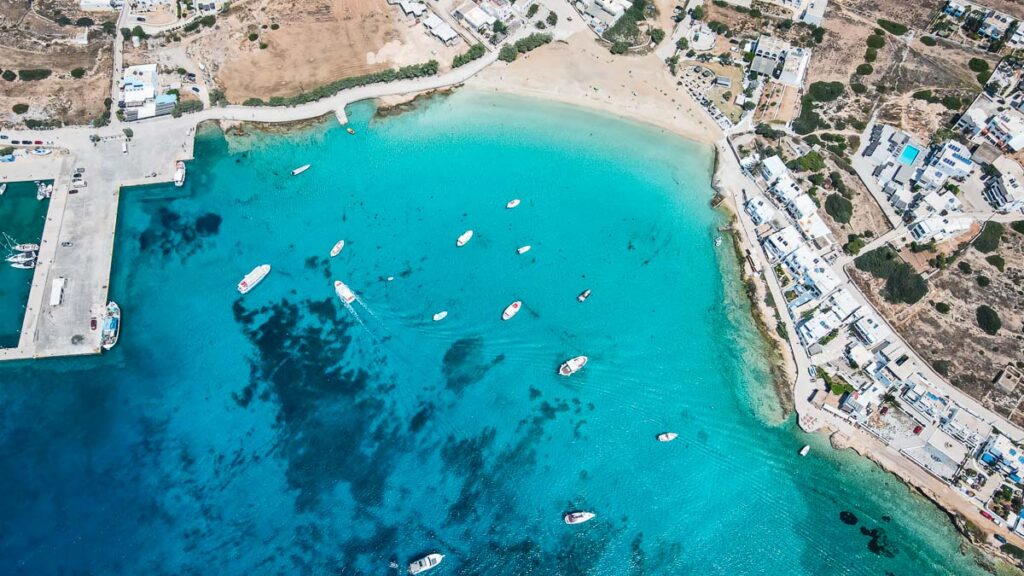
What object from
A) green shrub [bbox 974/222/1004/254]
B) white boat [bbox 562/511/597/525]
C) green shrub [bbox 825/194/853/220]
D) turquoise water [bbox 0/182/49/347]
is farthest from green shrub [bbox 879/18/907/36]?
turquoise water [bbox 0/182/49/347]

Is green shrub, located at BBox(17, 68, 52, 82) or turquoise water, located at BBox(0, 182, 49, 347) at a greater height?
green shrub, located at BBox(17, 68, 52, 82)

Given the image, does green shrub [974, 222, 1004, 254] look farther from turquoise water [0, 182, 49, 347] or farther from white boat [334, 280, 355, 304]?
turquoise water [0, 182, 49, 347]

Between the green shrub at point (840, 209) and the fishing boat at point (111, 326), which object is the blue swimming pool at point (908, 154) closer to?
the green shrub at point (840, 209)

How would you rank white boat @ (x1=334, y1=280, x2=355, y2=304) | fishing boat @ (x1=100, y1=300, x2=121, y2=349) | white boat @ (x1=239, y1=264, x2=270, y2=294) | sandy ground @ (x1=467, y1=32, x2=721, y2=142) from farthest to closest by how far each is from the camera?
sandy ground @ (x1=467, y1=32, x2=721, y2=142) < white boat @ (x1=239, y1=264, x2=270, y2=294) < white boat @ (x1=334, y1=280, x2=355, y2=304) < fishing boat @ (x1=100, y1=300, x2=121, y2=349)

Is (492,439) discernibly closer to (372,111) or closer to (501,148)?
(501,148)

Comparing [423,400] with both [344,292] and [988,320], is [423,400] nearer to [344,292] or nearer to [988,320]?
[344,292]

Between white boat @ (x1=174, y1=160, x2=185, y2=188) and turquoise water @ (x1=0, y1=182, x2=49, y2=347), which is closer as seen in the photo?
turquoise water @ (x1=0, y1=182, x2=49, y2=347)
